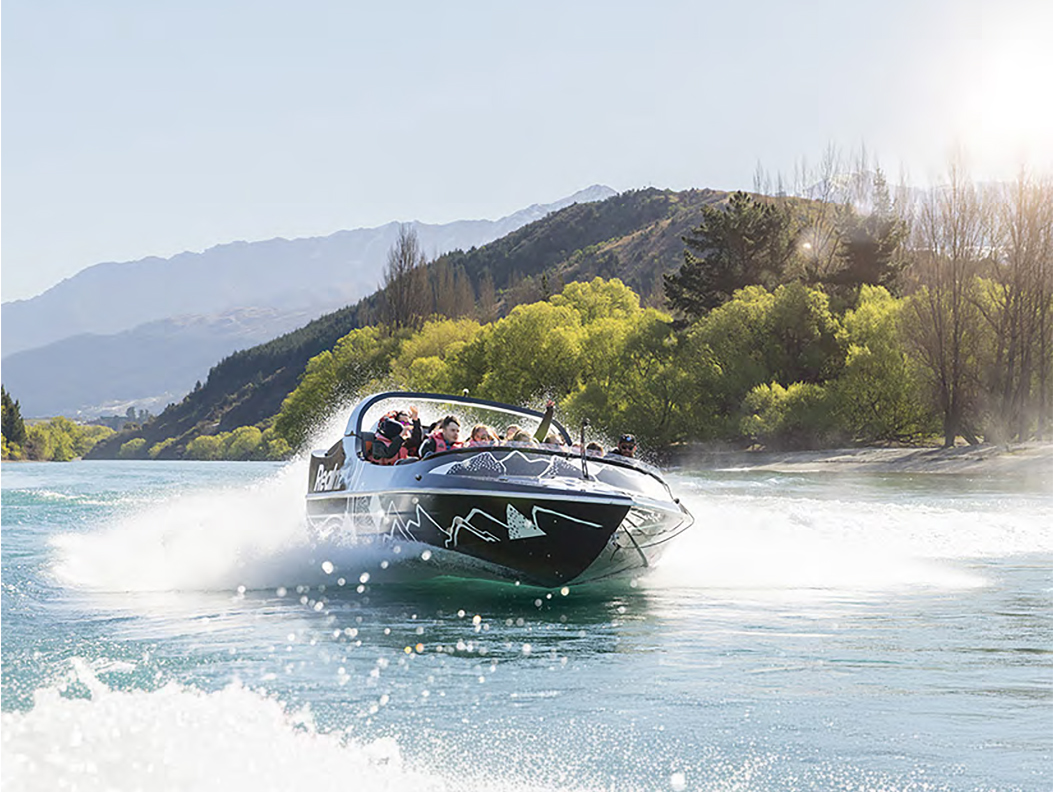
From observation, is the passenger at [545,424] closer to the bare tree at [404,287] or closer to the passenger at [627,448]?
the passenger at [627,448]

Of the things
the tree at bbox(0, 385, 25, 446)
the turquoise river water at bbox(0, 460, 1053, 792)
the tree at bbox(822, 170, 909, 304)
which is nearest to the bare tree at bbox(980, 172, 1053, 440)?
the tree at bbox(822, 170, 909, 304)

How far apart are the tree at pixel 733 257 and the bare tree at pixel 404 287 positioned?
1513 inches

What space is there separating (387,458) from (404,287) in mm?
98350

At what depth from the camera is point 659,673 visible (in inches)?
385

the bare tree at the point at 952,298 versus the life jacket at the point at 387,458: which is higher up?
the bare tree at the point at 952,298

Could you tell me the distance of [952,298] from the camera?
52.4 metres

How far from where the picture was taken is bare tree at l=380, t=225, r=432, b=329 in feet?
365

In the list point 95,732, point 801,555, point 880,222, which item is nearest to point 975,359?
point 880,222

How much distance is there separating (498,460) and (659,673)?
4.07m

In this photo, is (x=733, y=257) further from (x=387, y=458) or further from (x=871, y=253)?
(x=387, y=458)

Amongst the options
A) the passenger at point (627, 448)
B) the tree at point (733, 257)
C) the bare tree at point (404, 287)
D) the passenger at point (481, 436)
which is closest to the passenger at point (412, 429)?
the passenger at point (481, 436)

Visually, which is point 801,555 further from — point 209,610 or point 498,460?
point 209,610

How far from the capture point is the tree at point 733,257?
247 feet

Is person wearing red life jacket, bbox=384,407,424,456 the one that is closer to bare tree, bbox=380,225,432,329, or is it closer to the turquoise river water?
the turquoise river water
